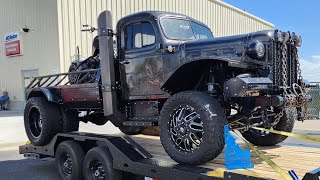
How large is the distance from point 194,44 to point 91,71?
217 centimetres

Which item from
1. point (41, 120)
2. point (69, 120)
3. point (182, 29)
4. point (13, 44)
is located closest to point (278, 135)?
point (182, 29)

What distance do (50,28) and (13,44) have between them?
4270 mm

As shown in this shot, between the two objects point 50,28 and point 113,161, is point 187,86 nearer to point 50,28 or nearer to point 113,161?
point 113,161

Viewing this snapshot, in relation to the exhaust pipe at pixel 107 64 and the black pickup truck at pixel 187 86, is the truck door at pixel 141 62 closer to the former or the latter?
the black pickup truck at pixel 187 86

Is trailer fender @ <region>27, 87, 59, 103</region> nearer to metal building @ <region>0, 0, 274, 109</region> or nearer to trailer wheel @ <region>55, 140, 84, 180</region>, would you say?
trailer wheel @ <region>55, 140, 84, 180</region>

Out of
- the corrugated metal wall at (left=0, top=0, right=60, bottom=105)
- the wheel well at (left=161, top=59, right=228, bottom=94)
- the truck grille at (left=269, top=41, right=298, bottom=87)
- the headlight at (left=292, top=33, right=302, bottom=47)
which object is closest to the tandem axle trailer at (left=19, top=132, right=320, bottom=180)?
the wheel well at (left=161, top=59, right=228, bottom=94)

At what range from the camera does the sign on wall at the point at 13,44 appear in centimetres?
2081

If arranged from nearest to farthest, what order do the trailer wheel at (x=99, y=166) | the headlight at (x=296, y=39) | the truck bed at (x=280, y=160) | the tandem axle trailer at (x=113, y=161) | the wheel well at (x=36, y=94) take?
the truck bed at (x=280, y=160) → the tandem axle trailer at (x=113, y=161) → the headlight at (x=296, y=39) → the trailer wheel at (x=99, y=166) → the wheel well at (x=36, y=94)

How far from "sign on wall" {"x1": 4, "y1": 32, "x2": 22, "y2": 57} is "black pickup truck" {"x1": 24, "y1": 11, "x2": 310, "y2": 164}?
15.3 meters

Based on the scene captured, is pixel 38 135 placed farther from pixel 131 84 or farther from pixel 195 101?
pixel 195 101

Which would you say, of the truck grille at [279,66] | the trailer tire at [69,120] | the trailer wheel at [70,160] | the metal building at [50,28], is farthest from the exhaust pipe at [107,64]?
the metal building at [50,28]

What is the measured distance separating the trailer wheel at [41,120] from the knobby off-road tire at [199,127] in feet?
9.49

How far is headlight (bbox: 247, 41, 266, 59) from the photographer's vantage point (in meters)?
4.19

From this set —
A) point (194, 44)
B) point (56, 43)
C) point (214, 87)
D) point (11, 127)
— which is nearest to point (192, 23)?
point (194, 44)
